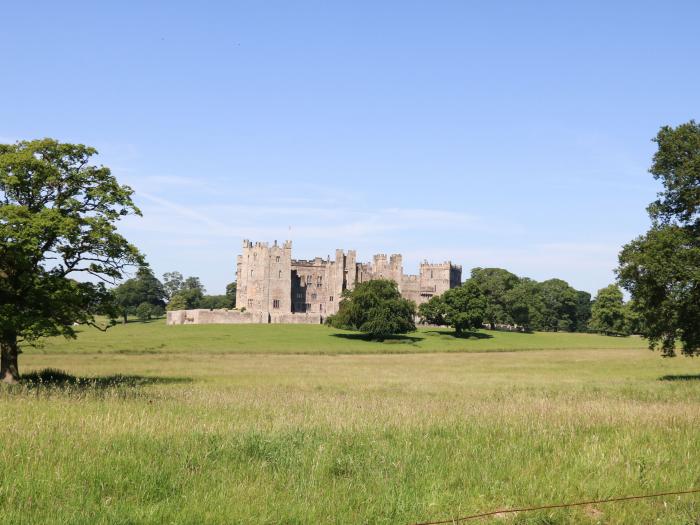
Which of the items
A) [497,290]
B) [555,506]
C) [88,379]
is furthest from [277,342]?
[555,506]

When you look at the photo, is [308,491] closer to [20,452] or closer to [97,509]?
[97,509]

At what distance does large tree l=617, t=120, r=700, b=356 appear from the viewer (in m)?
30.5

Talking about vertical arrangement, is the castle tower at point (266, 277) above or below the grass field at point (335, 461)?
above

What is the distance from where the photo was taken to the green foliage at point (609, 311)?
134 meters

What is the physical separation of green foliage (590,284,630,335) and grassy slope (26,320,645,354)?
94.4 feet

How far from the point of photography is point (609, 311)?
443 ft

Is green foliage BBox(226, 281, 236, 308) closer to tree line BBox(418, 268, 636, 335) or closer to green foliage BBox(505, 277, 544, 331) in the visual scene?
tree line BBox(418, 268, 636, 335)

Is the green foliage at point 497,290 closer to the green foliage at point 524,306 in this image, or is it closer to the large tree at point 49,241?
the green foliage at point 524,306

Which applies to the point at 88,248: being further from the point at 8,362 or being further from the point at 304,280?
the point at 304,280

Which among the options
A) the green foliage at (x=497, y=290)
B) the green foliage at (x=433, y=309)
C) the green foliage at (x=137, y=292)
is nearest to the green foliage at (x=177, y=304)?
the green foliage at (x=137, y=292)

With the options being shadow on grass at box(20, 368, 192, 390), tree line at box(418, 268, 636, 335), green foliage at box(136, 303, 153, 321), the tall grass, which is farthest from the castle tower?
the tall grass

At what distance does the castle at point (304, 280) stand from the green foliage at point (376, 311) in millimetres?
36065

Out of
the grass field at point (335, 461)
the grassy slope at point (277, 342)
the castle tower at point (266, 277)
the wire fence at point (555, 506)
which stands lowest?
the grassy slope at point (277, 342)

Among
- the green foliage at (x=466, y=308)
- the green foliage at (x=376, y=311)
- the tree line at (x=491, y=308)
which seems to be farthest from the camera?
the green foliage at (x=466, y=308)
